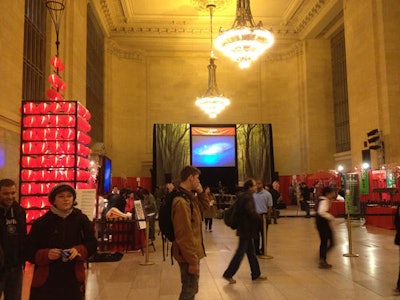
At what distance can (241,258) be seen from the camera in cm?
625

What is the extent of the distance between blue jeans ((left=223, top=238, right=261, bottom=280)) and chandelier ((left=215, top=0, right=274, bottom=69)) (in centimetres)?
851

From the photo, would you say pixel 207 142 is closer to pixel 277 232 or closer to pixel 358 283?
pixel 277 232

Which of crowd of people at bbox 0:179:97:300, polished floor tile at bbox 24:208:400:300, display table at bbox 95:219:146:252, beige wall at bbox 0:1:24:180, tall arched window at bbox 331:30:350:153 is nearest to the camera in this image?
crowd of people at bbox 0:179:97:300

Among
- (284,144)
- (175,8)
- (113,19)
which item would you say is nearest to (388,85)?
(284,144)

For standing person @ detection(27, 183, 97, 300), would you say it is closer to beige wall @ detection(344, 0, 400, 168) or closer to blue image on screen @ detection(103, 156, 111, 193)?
blue image on screen @ detection(103, 156, 111, 193)

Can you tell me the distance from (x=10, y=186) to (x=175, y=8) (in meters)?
20.5

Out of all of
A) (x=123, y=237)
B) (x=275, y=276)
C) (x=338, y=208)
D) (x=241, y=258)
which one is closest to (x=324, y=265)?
(x=275, y=276)

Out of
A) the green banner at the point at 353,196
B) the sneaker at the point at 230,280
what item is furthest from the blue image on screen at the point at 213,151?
the sneaker at the point at 230,280

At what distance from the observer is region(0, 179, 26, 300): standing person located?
11.4 feet

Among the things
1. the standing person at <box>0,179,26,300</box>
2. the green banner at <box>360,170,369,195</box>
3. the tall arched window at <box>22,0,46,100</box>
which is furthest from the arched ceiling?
the standing person at <box>0,179,26,300</box>

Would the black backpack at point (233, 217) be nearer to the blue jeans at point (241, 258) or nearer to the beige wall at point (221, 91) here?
the blue jeans at point (241, 258)

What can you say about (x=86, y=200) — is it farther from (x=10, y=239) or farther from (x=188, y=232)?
(x=188, y=232)

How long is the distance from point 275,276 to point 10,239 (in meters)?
4.55

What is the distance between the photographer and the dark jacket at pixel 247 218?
Result: 20.1ft
